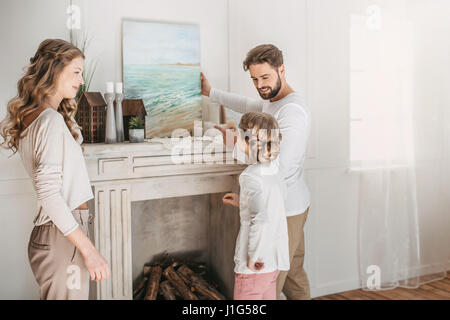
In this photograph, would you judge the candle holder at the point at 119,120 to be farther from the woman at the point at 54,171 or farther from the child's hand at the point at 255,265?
the child's hand at the point at 255,265

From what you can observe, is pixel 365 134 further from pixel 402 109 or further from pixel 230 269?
pixel 230 269

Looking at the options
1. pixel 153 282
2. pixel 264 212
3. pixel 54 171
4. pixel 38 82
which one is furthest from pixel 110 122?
pixel 153 282

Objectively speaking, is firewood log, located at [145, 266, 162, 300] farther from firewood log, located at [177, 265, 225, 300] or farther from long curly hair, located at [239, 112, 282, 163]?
long curly hair, located at [239, 112, 282, 163]

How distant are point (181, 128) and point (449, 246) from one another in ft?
7.49

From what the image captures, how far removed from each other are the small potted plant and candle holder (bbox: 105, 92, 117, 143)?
8 cm

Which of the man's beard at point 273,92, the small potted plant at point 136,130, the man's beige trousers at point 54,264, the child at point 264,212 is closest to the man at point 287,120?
the man's beard at point 273,92

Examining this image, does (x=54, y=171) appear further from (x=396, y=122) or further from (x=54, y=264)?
(x=396, y=122)

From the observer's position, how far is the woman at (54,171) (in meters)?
1.29

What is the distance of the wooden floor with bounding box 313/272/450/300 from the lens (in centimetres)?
256

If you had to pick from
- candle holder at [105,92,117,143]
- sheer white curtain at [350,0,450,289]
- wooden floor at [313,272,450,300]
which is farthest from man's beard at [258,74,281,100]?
wooden floor at [313,272,450,300]

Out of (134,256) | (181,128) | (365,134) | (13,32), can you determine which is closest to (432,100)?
(365,134)

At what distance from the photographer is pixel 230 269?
236 cm

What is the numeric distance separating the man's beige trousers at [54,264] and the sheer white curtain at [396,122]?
1966 millimetres

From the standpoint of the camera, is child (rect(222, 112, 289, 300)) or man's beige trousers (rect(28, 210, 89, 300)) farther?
child (rect(222, 112, 289, 300))
